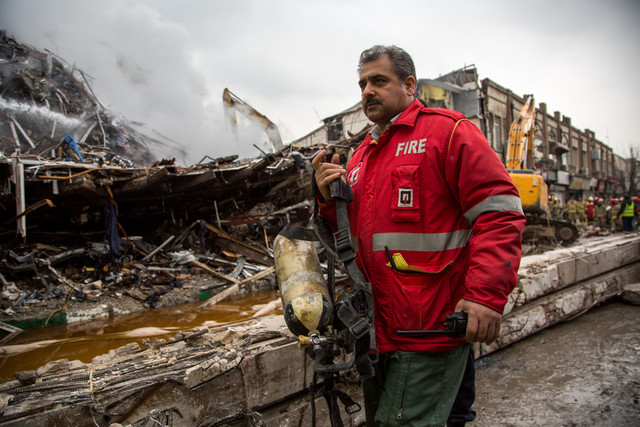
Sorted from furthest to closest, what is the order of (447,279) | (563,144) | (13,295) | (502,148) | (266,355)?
(563,144) < (502,148) < (13,295) < (266,355) < (447,279)

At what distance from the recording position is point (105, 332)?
5.21 meters

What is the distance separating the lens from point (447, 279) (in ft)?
4.54

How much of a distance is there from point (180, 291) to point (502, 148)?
86.1ft

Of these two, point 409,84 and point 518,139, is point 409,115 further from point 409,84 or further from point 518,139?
point 518,139

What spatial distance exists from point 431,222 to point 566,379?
3.04m

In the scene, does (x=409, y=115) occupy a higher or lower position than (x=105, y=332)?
higher

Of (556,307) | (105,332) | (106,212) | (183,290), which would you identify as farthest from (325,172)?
(106,212)

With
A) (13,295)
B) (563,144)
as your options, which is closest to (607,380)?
(13,295)

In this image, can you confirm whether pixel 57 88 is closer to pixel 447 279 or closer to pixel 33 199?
pixel 33 199

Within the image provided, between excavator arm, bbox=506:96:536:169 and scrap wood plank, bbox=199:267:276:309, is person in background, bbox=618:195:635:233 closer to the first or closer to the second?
excavator arm, bbox=506:96:536:169

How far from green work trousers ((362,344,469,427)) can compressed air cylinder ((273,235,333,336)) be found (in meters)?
0.34

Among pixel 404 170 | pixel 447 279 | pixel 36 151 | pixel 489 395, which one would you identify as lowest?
pixel 489 395

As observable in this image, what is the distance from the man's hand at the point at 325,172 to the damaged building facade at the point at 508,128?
12.8m

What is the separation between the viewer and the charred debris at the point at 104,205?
687cm
